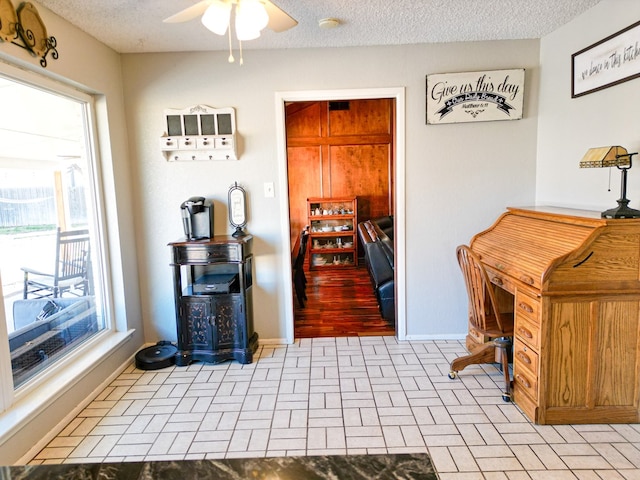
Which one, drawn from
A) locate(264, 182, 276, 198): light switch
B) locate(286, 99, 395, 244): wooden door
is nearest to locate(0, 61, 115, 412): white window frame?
locate(264, 182, 276, 198): light switch

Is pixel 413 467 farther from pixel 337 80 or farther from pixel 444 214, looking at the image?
pixel 337 80

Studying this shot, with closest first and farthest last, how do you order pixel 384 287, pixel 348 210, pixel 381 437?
pixel 381 437 → pixel 384 287 → pixel 348 210

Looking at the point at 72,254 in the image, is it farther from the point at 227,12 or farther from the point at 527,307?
the point at 527,307

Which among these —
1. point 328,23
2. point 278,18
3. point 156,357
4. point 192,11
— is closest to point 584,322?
point 278,18

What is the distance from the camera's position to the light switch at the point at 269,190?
335cm

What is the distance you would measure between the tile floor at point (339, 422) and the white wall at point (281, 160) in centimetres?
61

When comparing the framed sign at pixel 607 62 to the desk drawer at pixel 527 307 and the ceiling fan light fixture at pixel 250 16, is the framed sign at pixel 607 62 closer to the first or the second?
the desk drawer at pixel 527 307

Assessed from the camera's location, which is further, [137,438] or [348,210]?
[348,210]

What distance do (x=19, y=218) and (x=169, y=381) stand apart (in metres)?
1.44

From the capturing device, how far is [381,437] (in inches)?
85.3

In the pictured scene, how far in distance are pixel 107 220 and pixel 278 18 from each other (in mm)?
2015

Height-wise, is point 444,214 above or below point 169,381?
above

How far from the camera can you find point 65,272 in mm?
2725

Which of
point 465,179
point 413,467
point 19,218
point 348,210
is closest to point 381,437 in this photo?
point 413,467
